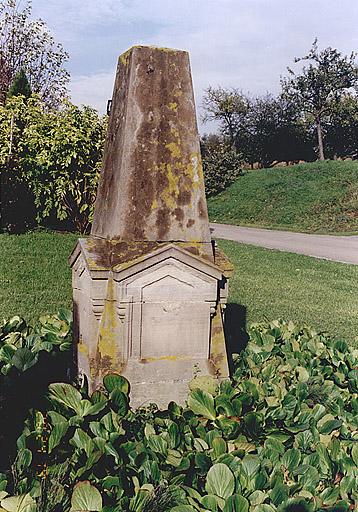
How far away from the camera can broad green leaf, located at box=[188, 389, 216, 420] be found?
374cm

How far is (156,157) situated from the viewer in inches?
162

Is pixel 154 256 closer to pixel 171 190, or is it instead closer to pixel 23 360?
pixel 171 190


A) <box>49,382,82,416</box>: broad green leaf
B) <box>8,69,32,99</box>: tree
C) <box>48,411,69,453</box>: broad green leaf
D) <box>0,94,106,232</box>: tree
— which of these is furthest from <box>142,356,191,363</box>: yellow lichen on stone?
<box>8,69,32,99</box>: tree

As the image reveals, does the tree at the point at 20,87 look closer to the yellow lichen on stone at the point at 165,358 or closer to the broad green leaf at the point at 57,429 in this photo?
the yellow lichen on stone at the point at 165,358

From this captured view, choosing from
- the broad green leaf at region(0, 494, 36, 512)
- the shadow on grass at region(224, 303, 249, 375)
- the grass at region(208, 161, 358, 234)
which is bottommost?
the shadow on grass at region(224, 303, 249, 375)

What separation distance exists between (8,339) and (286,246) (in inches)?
492

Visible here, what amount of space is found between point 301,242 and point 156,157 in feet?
46.6

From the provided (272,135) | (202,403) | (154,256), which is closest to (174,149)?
(154,256)

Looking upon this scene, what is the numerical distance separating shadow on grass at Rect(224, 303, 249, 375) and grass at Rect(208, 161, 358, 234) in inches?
558

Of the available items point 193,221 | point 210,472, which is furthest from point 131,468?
point 193,221

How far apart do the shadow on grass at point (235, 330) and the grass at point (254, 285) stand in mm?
166

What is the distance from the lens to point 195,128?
4.29 metres

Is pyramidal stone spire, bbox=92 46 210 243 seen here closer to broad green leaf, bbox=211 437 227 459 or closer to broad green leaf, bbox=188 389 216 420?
broad green leaf, bbox=188 389 216 420

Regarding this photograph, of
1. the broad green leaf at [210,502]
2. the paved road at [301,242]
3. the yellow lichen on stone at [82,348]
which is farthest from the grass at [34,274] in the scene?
the paved road at [301,242]
